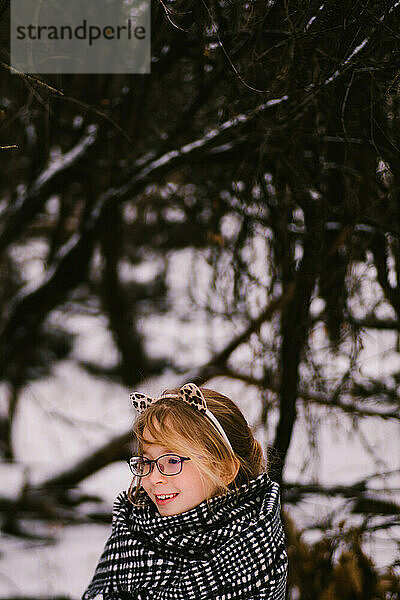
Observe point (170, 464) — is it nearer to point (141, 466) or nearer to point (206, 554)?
point (141, 466)

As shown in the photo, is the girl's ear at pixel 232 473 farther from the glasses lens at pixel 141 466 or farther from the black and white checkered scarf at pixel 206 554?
the glasses lens at pixel 141 466

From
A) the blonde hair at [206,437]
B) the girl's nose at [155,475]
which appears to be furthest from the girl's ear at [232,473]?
the girl's nose at [155,475]

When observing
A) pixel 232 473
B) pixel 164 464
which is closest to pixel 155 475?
pixel 164 464

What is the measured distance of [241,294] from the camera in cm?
166

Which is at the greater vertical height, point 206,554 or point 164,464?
point 164,464

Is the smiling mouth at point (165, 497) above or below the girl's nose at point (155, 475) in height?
below

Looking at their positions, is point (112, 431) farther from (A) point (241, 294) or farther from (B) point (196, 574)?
(B) point (196, 574)

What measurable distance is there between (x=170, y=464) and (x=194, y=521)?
0.10 metres

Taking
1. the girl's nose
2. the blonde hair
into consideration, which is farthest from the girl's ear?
the girl's nose

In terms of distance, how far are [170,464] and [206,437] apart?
0.07 m

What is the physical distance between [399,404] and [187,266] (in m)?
0.69

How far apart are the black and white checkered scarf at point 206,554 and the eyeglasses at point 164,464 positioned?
0.07m

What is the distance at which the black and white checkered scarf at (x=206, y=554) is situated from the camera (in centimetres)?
95

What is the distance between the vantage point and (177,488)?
0.98 m
